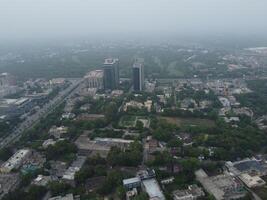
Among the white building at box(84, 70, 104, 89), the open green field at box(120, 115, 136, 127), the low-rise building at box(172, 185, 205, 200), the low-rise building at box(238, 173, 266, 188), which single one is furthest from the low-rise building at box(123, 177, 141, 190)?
the white building at box(84, 70, 104, 89)

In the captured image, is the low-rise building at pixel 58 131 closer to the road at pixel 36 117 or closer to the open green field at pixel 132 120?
the road at pixel 36 117

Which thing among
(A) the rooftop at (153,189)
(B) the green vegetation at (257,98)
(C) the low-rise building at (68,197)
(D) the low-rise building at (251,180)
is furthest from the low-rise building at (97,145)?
(B) the green vegetation at (257,98)

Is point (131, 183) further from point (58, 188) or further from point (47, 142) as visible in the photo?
point (47, 142)

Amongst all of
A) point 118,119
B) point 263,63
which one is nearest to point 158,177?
point 118,119

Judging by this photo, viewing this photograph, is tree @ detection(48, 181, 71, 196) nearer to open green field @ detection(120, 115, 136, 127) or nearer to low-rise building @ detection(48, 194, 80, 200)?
low-rise building @ detection(48, 194, 80, 200)

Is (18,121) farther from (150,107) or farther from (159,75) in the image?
(159,75)

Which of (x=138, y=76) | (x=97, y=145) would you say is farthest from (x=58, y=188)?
(x=138, y=76)
